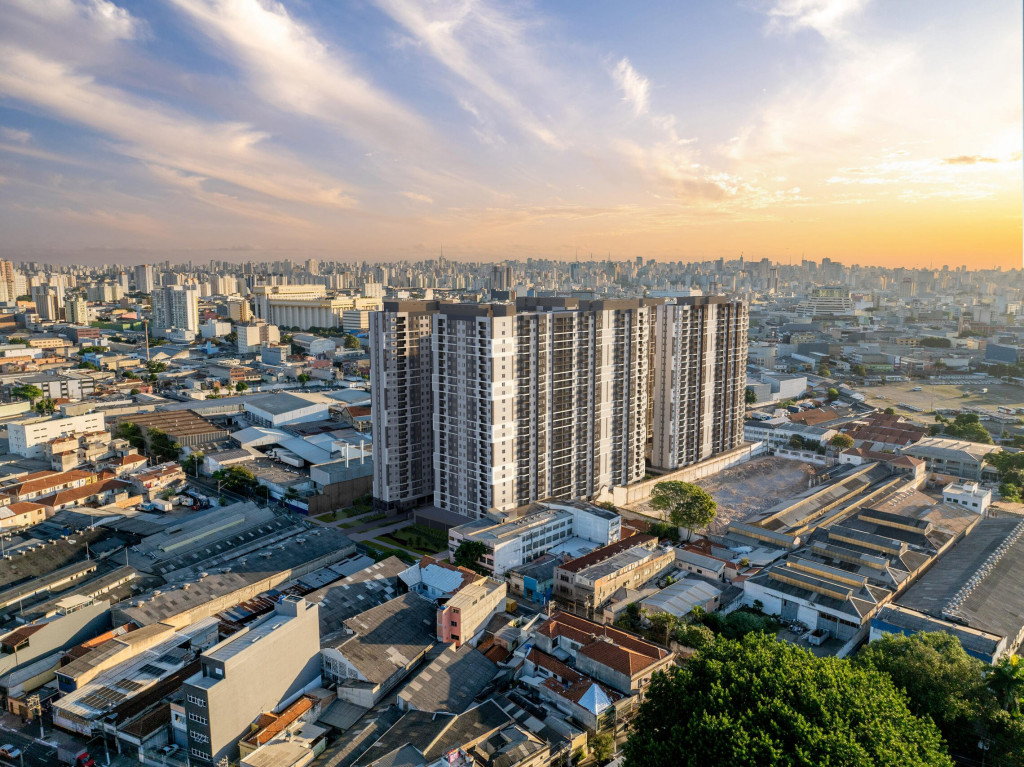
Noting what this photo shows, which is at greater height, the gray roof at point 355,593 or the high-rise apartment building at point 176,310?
the high-rise apartment building at point 176,310

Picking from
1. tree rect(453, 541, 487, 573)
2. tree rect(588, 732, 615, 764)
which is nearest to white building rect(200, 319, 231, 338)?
tree rect(453, 541, 487, 573)

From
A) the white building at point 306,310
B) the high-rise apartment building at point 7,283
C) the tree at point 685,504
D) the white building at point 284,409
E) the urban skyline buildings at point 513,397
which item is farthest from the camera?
the high-rise apartment building at point 7,283

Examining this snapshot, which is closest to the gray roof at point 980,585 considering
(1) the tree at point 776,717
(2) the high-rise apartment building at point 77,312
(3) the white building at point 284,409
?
(1) the tree at point 776,717

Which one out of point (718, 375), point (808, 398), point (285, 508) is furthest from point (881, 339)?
point (285, 508)

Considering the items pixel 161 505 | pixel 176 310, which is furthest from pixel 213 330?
pixel 161 505

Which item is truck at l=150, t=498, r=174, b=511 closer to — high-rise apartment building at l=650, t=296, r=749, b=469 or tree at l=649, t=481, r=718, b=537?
tree at l=649, t=481, r=718, b=537

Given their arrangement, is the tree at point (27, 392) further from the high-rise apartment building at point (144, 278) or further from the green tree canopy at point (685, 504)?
the high-rise apartment building at point (144, 278)

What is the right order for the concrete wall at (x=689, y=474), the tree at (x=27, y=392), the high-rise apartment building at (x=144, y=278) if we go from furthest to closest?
the high-rise apartment building at (x=144, y=278) < the tree at (x=27, y=392) < the concrete wall at (x=689, y=474)

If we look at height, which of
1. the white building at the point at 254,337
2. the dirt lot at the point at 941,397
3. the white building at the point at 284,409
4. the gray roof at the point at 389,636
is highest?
the white building at the point at 254,337
